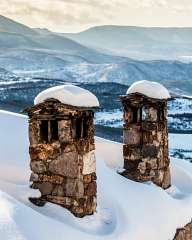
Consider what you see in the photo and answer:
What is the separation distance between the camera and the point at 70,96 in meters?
9.07

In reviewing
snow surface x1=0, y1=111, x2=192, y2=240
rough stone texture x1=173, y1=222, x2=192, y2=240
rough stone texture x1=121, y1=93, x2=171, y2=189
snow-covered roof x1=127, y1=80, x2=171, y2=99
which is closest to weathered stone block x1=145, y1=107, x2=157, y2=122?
rough stone texture x1=121, y1=93, x2=171, y2=189

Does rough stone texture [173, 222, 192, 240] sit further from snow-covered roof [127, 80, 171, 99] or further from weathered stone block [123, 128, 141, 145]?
snow-covered roof [127, 80, 171, 99]

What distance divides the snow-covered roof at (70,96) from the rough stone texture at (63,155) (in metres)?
0.08

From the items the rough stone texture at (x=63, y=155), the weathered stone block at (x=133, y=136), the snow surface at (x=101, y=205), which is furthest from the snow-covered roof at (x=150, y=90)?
the rough stone texture at (x=63, y=155)

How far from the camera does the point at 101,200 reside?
1057 centimetres

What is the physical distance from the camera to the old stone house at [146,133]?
12469mm

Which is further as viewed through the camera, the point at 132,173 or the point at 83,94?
the point at 132,173

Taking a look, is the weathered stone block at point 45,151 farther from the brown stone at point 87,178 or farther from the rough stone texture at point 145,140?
the rough stone texture at point 145,140

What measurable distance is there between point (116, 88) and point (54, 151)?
93.9m

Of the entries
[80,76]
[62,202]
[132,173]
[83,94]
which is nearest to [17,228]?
[62,202]

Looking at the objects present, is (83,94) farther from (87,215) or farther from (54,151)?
(87,215)

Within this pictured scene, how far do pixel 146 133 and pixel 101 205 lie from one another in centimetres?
272

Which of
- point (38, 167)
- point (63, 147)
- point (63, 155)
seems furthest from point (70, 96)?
point (38, 167)

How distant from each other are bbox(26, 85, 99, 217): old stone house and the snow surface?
8.7 inches
